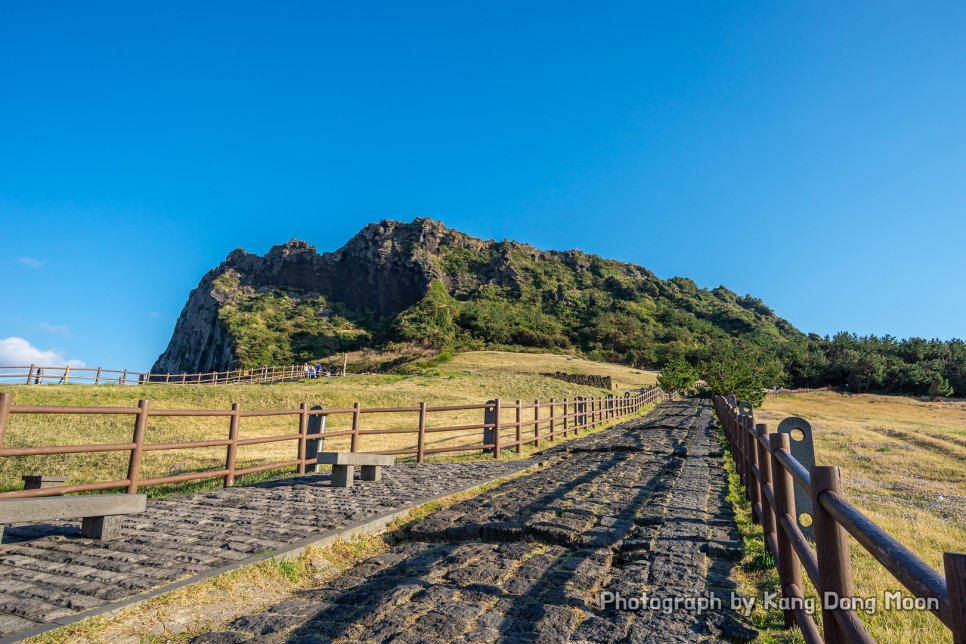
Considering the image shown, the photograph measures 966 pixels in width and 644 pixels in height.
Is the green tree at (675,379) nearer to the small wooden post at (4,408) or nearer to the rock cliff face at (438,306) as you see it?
the rock cliff face at (438,306)

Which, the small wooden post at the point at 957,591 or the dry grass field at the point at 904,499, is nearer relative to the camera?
the small wooden post at the point at 957,591

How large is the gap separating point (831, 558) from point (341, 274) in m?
143

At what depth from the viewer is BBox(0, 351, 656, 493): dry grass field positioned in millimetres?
13070

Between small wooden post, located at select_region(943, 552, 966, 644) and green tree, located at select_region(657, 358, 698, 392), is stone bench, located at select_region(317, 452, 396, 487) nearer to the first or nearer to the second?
small wooden post, located at select_region(943, 552, 966, 644)

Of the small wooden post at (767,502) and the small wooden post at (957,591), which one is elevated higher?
the small wooden post at (957,591)

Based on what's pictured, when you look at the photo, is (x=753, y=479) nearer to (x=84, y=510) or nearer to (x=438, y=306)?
(x=84, y=510)

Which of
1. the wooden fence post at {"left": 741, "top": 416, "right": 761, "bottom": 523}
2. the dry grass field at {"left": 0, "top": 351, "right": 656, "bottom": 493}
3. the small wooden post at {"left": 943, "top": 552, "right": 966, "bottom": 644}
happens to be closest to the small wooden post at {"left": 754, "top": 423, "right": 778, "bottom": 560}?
the wooden fence post at {"left": 741, "top": 416, "right": 761, "bottom": 523}

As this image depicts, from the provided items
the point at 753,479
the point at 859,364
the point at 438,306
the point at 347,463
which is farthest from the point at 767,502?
the point at 438,306

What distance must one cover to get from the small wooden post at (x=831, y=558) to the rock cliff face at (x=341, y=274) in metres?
121

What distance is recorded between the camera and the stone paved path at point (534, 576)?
11.3 feet

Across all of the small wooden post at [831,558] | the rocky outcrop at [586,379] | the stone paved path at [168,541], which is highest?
the rocky outcrop at [586,379]

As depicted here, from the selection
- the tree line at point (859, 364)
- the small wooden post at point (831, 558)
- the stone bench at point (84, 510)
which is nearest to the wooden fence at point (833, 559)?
the small wooden post at point (831, 558)

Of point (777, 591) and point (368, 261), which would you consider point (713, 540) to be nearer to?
point (777, 591)

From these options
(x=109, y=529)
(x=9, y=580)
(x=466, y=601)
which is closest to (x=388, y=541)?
(x=466, y=601)
